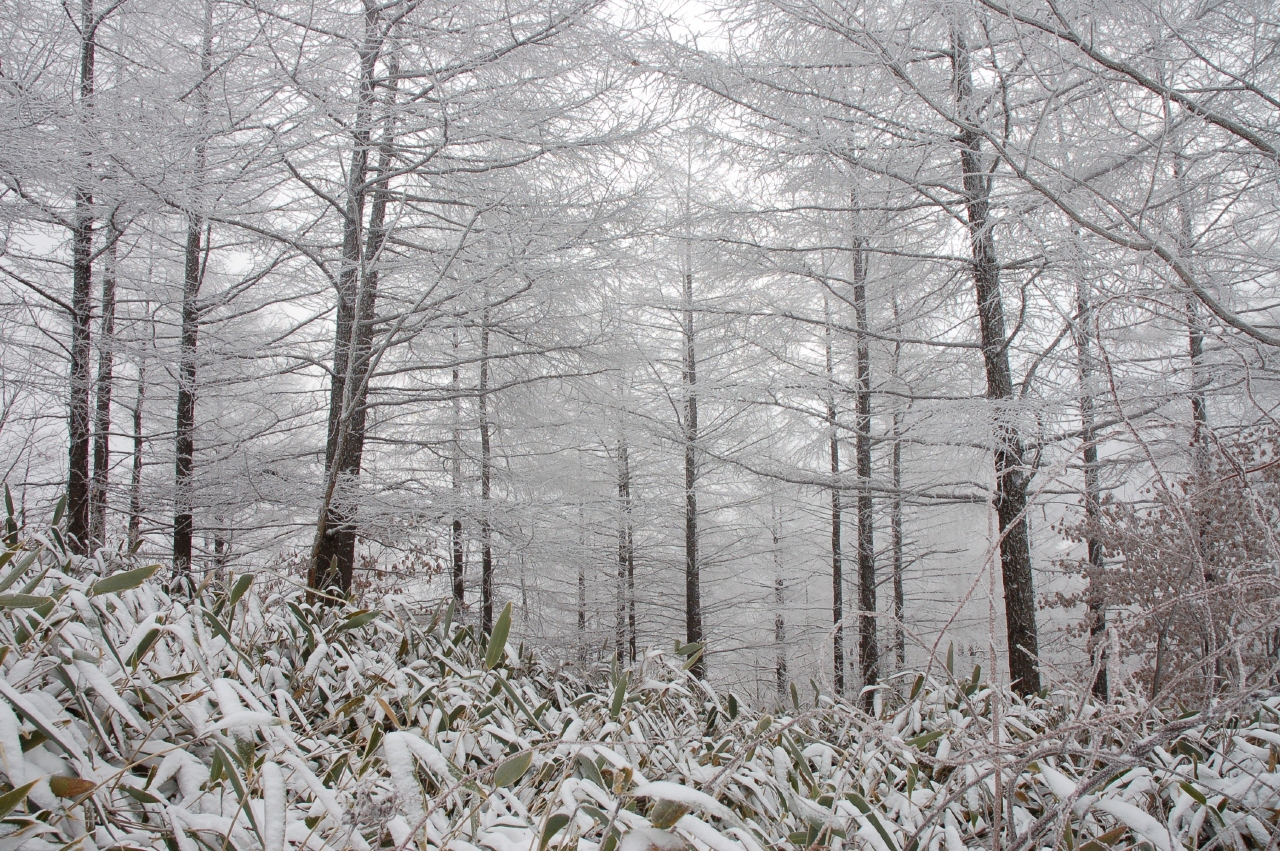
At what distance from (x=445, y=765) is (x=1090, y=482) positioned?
353 inches

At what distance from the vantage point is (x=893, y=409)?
5.77 meters

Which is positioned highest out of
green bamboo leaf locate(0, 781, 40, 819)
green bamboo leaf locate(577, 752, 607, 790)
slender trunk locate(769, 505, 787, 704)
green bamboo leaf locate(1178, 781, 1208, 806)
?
green bamboo leaf locate(0, 781, 40, 819)

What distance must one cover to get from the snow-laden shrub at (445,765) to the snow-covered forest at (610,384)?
1 centimetres

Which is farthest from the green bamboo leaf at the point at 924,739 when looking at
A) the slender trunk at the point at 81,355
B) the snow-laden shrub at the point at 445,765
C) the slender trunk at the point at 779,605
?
the slender trunk at the point at 779,605

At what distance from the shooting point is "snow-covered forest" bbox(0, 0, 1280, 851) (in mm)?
1164

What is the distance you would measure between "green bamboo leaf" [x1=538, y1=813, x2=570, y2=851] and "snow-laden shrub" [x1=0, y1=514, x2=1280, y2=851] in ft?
0.06

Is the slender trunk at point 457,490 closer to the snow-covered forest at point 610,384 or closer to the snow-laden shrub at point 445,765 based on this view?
the snow-covered forest at point 610,384

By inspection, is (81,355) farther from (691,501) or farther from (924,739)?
(691,501)

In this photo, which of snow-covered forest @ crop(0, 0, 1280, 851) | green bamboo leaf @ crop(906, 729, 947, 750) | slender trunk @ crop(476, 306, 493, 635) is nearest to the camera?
snow-covered forest @ crop(0, 0, 1280, 851)

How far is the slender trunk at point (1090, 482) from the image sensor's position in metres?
3.15

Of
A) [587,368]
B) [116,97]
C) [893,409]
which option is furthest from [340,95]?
[893,409]

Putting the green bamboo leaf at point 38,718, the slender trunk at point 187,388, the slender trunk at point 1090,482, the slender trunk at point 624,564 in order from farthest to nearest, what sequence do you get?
the slender trunk at point 624,564 < the slender trunk at point 187,388 < the slender trunk at point 1090,482 < the green bamboo leaf at point 38,718

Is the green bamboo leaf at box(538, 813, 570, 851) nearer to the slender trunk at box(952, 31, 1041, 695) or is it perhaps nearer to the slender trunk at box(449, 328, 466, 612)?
the slender trunk at box(952, 31, 1041, 695)

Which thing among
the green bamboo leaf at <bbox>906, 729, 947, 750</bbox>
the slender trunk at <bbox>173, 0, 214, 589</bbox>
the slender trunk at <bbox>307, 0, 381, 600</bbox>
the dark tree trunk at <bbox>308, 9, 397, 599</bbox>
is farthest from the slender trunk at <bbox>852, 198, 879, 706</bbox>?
the slender trunk at <bbox>173, 0, 214, 589</bbox>
